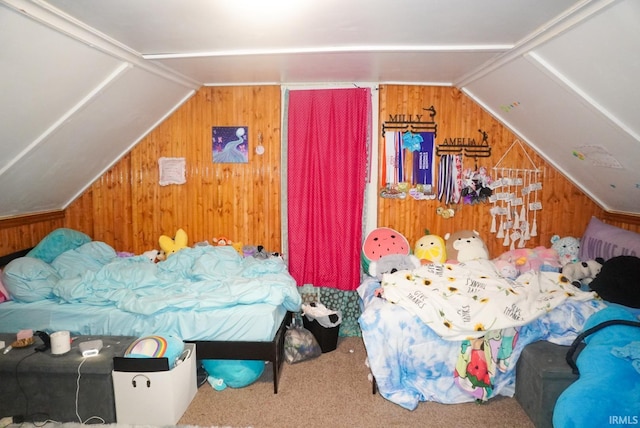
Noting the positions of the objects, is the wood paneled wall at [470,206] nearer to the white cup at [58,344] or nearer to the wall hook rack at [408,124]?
the wall hook rack at [408,124]

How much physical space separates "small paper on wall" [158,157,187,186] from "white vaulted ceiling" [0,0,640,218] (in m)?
0.34

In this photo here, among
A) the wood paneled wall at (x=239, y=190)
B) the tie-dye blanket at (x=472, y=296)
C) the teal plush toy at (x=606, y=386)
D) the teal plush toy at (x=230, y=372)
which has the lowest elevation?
the teal plush toy at (x=230, y=372)

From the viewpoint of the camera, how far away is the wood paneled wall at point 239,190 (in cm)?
362

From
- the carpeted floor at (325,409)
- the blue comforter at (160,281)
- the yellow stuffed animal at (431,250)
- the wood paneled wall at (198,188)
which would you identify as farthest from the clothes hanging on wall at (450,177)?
the carpeted floor at (325,409)

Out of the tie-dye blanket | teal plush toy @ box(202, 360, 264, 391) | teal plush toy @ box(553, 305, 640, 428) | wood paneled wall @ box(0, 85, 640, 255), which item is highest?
wood paneled wall @ box(0, 85, 640, 255)

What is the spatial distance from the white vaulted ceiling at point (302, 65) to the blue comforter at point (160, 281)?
678mm

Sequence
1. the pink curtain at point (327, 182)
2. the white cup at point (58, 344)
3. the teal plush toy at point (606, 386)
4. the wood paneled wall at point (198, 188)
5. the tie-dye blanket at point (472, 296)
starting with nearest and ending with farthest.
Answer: the teal plush toy at point (606, 386)
the white cup at point (58, 344)
the tie-dye blanket at point (472, 296)
the pink curtain at point (327, 182)
the wood paneled wall at point (198, 188)

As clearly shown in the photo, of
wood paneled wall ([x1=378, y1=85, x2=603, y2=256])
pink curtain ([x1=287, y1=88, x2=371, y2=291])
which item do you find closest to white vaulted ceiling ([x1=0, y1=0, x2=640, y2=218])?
wood paneled wall ([x1=378, y1=85, x2=603, y2=256])

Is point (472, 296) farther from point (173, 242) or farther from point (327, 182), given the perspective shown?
point (173, 242)

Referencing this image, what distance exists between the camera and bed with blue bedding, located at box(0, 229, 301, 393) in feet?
8.38

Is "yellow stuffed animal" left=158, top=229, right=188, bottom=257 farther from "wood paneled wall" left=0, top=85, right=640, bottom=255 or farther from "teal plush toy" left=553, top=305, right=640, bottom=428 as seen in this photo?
"teal plush toy" left=553, top=305, right=640, bottom=428

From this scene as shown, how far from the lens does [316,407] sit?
2451 millimetres

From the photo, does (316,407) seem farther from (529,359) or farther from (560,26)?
(560,26)

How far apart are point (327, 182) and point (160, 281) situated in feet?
5.29
